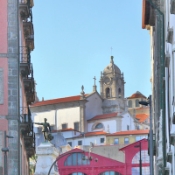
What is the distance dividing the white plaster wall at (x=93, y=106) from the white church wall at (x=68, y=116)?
270 cm

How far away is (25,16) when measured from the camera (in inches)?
1387

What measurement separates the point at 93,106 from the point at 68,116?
8.69m

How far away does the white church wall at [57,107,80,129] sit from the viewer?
166 metres

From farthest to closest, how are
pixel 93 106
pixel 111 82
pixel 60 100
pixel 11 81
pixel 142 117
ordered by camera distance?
pixel 111 82, pixel 142 117, pixel 93 106, pixel 60 100, pixel 11 81

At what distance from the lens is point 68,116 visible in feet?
550

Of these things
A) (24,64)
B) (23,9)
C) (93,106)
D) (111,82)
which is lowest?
(24,64)

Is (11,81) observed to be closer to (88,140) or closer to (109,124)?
(88,140)

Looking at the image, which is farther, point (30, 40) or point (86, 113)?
point (86, 113)

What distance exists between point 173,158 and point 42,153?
794 inches

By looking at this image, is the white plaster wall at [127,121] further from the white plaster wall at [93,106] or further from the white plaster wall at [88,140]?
the white plaster wall at [88,140]

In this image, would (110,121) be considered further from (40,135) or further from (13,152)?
(13,152)

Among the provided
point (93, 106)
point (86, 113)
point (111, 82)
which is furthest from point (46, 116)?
point (111, 82)

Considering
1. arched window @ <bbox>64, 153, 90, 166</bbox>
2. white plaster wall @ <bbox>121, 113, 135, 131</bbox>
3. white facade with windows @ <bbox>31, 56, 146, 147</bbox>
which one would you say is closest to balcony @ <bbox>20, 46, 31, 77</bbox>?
arched window @ <bbox>64, 153, 90, 166</bbox>

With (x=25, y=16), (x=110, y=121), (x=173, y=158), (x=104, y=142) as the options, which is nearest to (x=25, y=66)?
(x=25, y=16)
